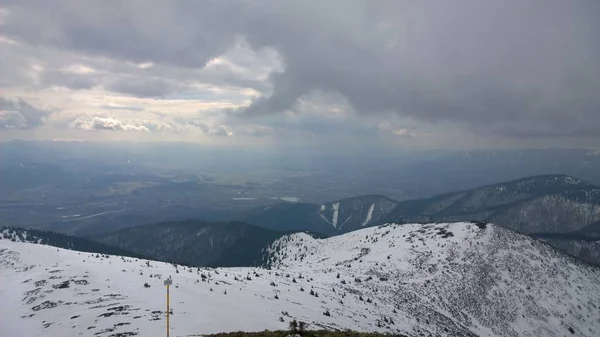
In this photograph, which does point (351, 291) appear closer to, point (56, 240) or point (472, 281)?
point (472, 281)

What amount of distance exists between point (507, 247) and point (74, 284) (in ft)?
291

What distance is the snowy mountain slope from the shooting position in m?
56.9

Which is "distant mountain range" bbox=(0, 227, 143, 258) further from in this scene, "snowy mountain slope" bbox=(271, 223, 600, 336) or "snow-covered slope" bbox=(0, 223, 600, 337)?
"snowy mountain slope" bbox=(271, 223, 600, 336)

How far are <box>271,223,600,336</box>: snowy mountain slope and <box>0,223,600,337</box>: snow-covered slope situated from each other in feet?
0.90

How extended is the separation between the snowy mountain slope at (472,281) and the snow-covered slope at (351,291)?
0.27 m

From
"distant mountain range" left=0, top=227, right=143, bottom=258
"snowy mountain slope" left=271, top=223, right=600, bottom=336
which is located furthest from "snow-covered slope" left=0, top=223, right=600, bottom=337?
"distant mountain range" left=0, top=227, right=143, bottom=258

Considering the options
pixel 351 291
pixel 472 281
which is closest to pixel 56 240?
pixel 351 291

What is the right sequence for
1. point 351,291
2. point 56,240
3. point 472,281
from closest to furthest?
point 351,291, point 472,281, point 56,240

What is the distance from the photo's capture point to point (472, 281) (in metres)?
70.1

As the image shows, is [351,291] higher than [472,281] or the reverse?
higher

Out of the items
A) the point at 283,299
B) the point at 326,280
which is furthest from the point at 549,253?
the point at 283,299

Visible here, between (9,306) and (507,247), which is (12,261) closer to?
(9,306)

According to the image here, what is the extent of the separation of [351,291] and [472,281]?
102 ft

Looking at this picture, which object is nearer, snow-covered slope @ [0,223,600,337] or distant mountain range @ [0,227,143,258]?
snow-covered slope @ [0,223,600,337]
